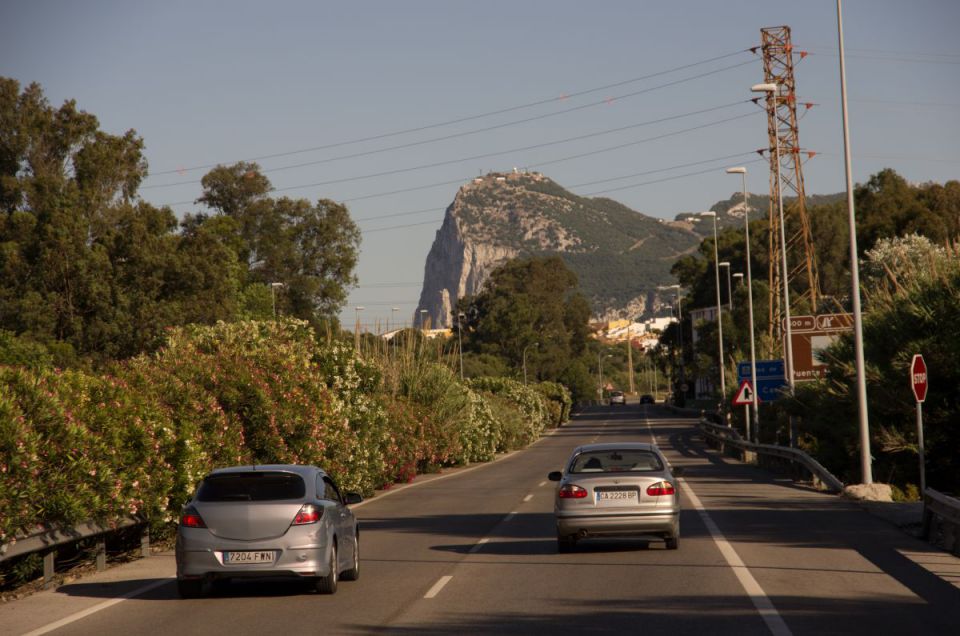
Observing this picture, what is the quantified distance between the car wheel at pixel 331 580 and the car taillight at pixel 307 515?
0.43 meters

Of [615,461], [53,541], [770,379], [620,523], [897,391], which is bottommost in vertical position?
[620,523]

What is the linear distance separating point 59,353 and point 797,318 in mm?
35794

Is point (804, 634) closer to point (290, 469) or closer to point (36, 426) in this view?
point (290, 469)

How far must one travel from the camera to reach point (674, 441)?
217 ft

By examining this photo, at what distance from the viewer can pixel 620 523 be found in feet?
58.0

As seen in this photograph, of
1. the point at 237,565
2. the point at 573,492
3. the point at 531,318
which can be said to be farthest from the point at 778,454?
the point at 531,318

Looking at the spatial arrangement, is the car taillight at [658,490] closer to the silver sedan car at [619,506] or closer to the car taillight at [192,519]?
the silver sedan car at [619,506]

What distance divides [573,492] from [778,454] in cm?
2158

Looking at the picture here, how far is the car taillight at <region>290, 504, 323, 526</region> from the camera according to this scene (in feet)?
45.6

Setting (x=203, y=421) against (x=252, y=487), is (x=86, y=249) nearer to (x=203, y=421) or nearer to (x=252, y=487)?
(x=203, y=421)

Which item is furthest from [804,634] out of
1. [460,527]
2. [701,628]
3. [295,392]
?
[295,392]

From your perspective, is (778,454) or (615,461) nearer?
(615,461)

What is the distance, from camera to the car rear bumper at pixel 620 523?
17.6m

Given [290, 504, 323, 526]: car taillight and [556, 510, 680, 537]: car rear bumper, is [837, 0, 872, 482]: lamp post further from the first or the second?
[290, 504, 323, 526]: car taillight
